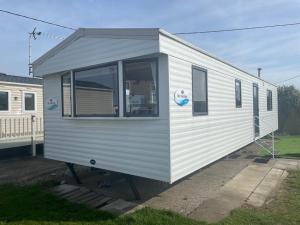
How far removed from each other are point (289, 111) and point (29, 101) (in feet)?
53.4

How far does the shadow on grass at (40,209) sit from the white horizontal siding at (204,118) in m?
1.64

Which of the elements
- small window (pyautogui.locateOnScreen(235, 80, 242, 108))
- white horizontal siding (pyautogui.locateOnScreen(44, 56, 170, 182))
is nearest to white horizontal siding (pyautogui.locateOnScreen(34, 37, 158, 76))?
white horizontal siding (pyautogui.locateOnScreen(44, 56, 170, 182))

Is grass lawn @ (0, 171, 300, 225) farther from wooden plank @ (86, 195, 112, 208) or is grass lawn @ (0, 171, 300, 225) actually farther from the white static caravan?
the white static caravan

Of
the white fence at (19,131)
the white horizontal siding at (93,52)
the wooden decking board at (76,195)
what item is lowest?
the wooden decking board at (76,195)

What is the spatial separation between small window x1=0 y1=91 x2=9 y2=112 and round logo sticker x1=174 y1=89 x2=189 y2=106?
8.87 meters

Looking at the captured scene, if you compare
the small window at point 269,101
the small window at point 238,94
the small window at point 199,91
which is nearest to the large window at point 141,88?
the small window at point 199,91

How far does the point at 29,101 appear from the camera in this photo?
13.0 m

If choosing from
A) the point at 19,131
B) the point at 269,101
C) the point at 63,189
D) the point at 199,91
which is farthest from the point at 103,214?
the point at 269,101

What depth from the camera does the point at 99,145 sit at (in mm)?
6215

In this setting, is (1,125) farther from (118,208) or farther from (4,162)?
(118,208)

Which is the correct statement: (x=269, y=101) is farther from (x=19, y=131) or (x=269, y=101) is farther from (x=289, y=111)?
(x=19, y=131)

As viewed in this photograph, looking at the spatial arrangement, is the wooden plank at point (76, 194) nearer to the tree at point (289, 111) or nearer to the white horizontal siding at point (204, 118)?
the white horizontal siding at point (204, 118)

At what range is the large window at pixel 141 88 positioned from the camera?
17.4 feet

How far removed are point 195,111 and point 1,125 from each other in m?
8.13
